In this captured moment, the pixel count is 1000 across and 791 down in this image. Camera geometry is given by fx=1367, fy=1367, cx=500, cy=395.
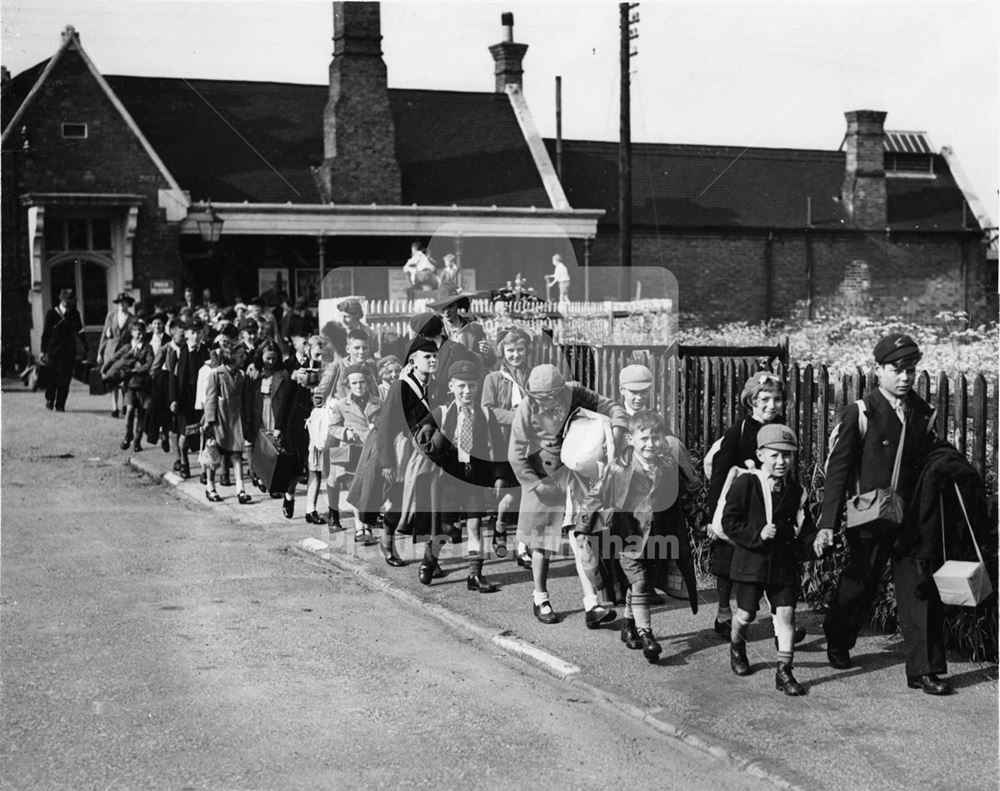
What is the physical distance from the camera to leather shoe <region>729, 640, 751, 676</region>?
7449mm

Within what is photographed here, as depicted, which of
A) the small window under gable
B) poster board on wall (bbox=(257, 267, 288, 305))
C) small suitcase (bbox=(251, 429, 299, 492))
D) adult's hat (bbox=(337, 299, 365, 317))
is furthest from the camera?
the small window under gable

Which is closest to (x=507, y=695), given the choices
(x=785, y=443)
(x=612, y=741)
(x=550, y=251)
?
(x=612, y=741)

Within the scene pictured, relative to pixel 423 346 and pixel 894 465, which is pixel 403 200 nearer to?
pixel 423 346

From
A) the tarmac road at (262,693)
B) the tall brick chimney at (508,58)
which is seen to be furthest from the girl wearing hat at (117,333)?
the tall brick chimney at (508,58)

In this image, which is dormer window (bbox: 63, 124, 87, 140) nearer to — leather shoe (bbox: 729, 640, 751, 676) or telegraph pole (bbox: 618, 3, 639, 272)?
telegraph pole (bbox: 618, 3, 639, 272)

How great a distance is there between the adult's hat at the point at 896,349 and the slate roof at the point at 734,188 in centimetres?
3044

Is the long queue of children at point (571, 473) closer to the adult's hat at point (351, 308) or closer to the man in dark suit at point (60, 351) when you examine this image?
the adult's hat at point (351, 308)

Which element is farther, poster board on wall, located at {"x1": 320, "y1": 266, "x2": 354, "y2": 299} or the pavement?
poster board on wall, located at {"x1": 320, "y1": 266, "x2": 354, "y2": 299}

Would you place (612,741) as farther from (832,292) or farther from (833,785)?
(832,292)

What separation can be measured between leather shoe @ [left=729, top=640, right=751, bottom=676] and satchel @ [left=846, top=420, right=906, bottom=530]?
0.91 metres

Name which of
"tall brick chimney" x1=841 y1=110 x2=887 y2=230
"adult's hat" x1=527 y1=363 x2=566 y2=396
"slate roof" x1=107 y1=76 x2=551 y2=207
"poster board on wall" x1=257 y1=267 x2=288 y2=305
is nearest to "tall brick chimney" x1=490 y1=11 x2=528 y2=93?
"slate roof" x1=107 y1=76 x2=551 y2=207

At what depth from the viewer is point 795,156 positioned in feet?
143

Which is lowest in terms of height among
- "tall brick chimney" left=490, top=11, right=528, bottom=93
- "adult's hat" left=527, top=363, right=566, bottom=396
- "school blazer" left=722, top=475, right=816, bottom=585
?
"school blazer" left=722, top=475, right=816, bottom=585

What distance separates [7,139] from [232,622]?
23.4 meters
